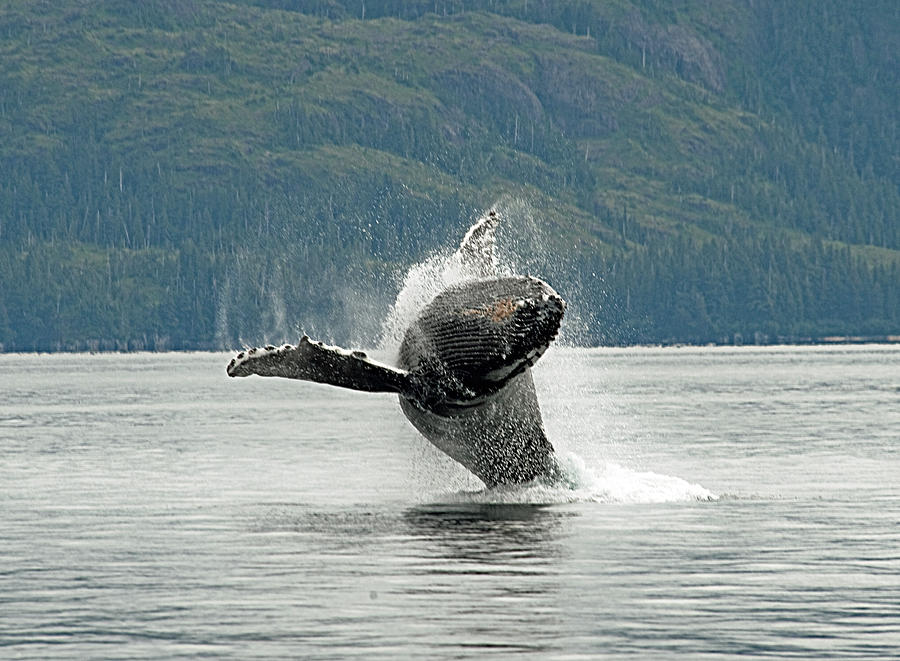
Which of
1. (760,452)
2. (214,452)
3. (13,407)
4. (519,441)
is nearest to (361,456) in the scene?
(214,452)

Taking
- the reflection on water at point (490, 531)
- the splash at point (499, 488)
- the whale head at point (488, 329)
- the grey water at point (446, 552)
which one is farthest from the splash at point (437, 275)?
the grey water at point (446, 552)

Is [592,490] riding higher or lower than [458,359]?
lower

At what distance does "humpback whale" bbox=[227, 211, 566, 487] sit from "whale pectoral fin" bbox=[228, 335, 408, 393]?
11 mm

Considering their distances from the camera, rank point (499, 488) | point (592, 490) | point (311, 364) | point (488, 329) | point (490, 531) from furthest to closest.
Result: point (592, 490) < point (499, 488) < point (490, 531) < point (488, 329) < point (311, 364)

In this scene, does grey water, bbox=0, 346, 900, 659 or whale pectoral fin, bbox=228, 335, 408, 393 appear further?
whale pectoral fin, bbox=228, 335, 408, 393

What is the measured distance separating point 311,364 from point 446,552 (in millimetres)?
2924

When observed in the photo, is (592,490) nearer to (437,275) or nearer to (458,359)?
(437,275)

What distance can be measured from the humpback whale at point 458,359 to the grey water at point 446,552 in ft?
5.53

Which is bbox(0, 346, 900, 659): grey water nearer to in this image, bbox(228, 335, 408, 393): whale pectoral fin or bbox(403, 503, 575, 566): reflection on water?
bbox(403, 503, 575, 566): reflection on water

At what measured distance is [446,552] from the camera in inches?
850

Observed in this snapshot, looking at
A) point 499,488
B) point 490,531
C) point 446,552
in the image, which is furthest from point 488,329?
point 499,488

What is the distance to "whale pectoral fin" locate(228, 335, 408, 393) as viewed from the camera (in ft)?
67.3

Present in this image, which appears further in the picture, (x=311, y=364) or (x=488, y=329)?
(x=488, y=329)

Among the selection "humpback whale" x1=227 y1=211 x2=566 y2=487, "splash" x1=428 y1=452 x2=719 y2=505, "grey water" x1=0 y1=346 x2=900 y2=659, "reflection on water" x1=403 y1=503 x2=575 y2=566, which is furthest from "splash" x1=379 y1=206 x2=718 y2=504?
"humpback whale" x1=227 y1=211 x2=566 y2=487
